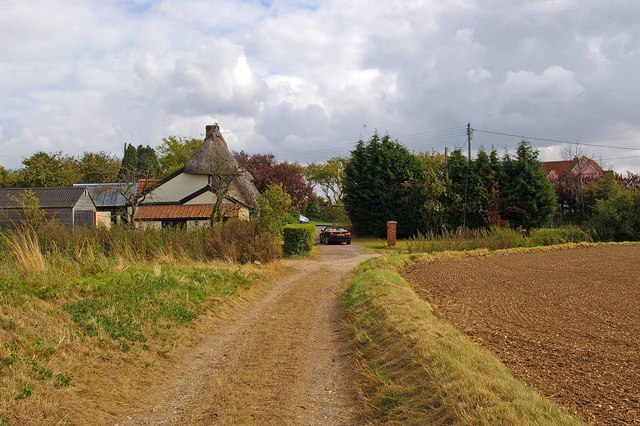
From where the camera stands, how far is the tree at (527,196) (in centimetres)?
4072

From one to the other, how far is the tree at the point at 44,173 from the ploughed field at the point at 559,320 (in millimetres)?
49359

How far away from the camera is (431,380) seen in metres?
6.04

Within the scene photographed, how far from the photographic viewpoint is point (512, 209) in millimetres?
40844

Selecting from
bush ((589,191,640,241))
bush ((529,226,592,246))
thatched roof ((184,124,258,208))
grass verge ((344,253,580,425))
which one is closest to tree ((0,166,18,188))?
Answer: thatched roof ((184,124,258,208))

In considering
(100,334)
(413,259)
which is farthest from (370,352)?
(413,259)

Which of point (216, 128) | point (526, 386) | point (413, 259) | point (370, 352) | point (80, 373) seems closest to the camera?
point (526, 386)

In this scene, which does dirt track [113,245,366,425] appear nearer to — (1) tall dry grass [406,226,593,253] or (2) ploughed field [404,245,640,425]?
(2) ploughed field [404,245,640,425]

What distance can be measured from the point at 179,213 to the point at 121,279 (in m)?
26.3

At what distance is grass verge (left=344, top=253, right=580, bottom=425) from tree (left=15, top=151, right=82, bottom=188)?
56951mm

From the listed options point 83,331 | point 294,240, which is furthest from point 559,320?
point 294,240

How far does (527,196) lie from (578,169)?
18.5 metres

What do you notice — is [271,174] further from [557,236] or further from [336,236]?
[557,236]

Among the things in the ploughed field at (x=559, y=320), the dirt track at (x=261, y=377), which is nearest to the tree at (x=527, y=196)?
the ploughed field at (x=559, y=320)

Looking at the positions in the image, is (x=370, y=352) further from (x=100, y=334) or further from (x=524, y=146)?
(x=524, y=146)
